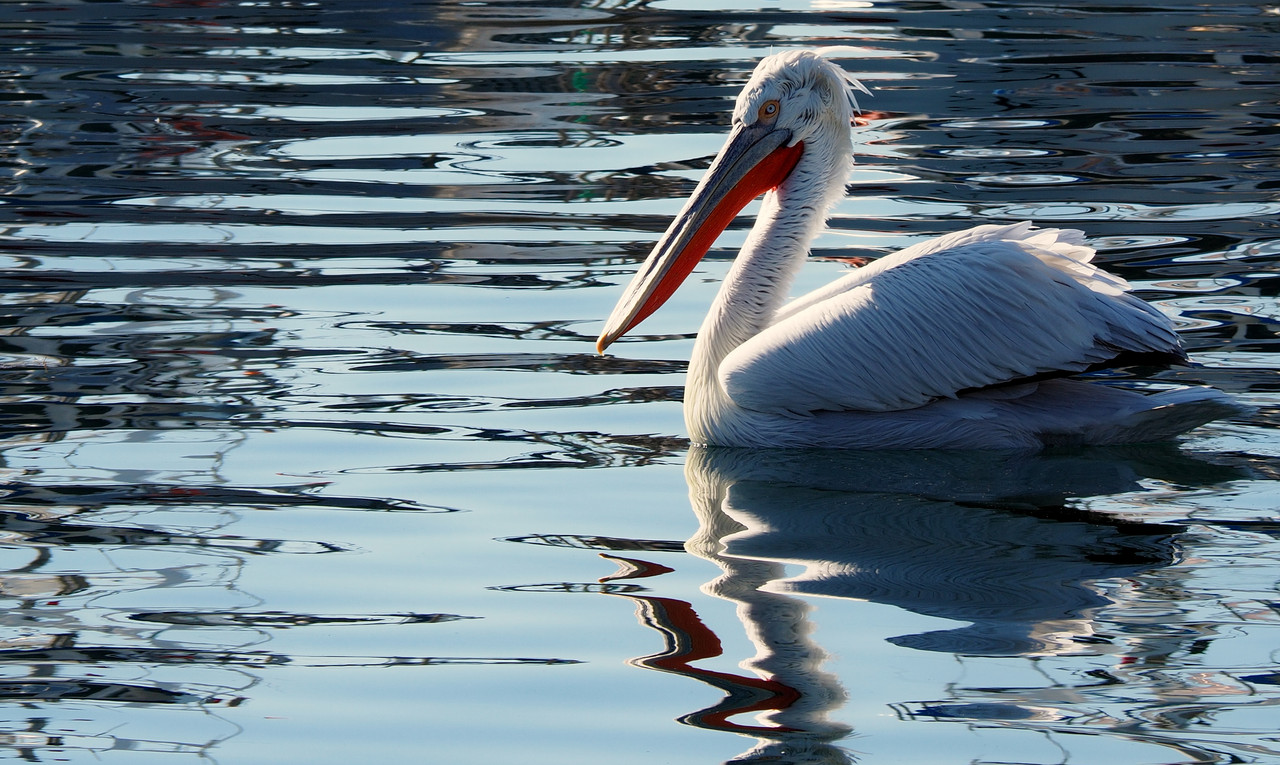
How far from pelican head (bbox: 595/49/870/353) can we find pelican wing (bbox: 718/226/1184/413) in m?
0.39

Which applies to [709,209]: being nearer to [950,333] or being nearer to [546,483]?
[950,333]

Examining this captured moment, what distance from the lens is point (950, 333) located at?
4.24 metres

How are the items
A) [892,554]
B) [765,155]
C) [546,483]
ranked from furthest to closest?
[765,155]
[546,483]
[892,554]

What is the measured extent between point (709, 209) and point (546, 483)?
101 cm

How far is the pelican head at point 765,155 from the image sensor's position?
15.3ft

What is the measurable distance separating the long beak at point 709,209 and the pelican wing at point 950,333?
0.37 meters

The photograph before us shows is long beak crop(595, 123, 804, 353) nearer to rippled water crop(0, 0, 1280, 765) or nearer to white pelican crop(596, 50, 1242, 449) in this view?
white pelican crop(596, 50, 1242, 449)

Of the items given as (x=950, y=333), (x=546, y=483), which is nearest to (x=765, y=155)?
(x=950, y=333)

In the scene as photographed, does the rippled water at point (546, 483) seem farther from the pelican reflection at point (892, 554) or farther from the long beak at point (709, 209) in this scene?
the long beak at point (709, 209)

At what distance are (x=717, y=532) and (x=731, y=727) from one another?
1.03 meters

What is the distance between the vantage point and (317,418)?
467 centimetres

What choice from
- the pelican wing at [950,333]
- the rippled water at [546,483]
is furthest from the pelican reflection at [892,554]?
the pelican wing at [950,333]

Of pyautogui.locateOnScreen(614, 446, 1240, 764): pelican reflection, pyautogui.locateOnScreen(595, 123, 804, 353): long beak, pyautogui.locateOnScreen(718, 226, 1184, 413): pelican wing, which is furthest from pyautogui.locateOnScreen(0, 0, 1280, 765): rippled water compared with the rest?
pyautogui.locateOnScreen(595, 123, 804, 353): long beak

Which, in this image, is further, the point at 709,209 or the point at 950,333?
the point at 709,209
